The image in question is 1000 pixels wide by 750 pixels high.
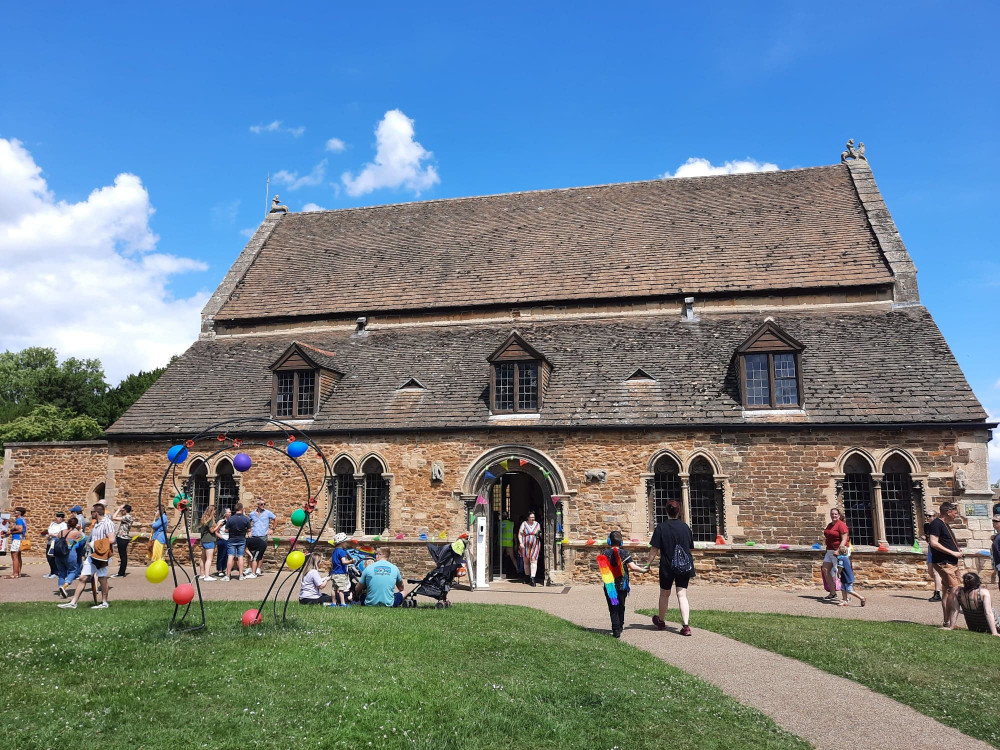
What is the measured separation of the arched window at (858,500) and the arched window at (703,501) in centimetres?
296

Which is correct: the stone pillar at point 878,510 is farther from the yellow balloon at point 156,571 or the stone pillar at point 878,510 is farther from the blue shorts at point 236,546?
the blue shorts at point 236,546

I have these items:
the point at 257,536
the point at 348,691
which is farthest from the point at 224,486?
the point at 348,691

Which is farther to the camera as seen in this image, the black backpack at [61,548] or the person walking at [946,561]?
the black backpack at [61,548]

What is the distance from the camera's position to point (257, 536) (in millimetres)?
16797

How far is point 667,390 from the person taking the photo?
17.3 metres

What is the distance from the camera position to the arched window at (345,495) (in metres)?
18.2

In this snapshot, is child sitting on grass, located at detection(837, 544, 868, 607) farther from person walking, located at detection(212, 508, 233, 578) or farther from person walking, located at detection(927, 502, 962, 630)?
person walking, located at detection(212, 508, 233, 578)

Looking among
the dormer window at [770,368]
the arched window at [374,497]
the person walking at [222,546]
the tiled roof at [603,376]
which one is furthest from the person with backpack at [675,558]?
the person walking at [222,546]

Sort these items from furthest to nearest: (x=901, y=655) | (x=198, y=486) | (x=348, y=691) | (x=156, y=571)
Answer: (x=198, y=486), (x=901, y=655), (x=156, y=571), (x=348, y=691)

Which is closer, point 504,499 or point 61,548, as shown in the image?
point 61,548

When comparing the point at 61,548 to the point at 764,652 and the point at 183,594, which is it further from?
the point at 764,652

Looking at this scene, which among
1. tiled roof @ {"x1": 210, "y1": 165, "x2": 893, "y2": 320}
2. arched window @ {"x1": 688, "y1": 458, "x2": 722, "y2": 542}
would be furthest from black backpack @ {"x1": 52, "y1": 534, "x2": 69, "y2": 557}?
arched window @ {"x1": 688, "y1": 458, "x2": 722, "y2": 542}

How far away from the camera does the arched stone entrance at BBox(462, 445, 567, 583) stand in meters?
16.7

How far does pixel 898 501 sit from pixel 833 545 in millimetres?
3389
